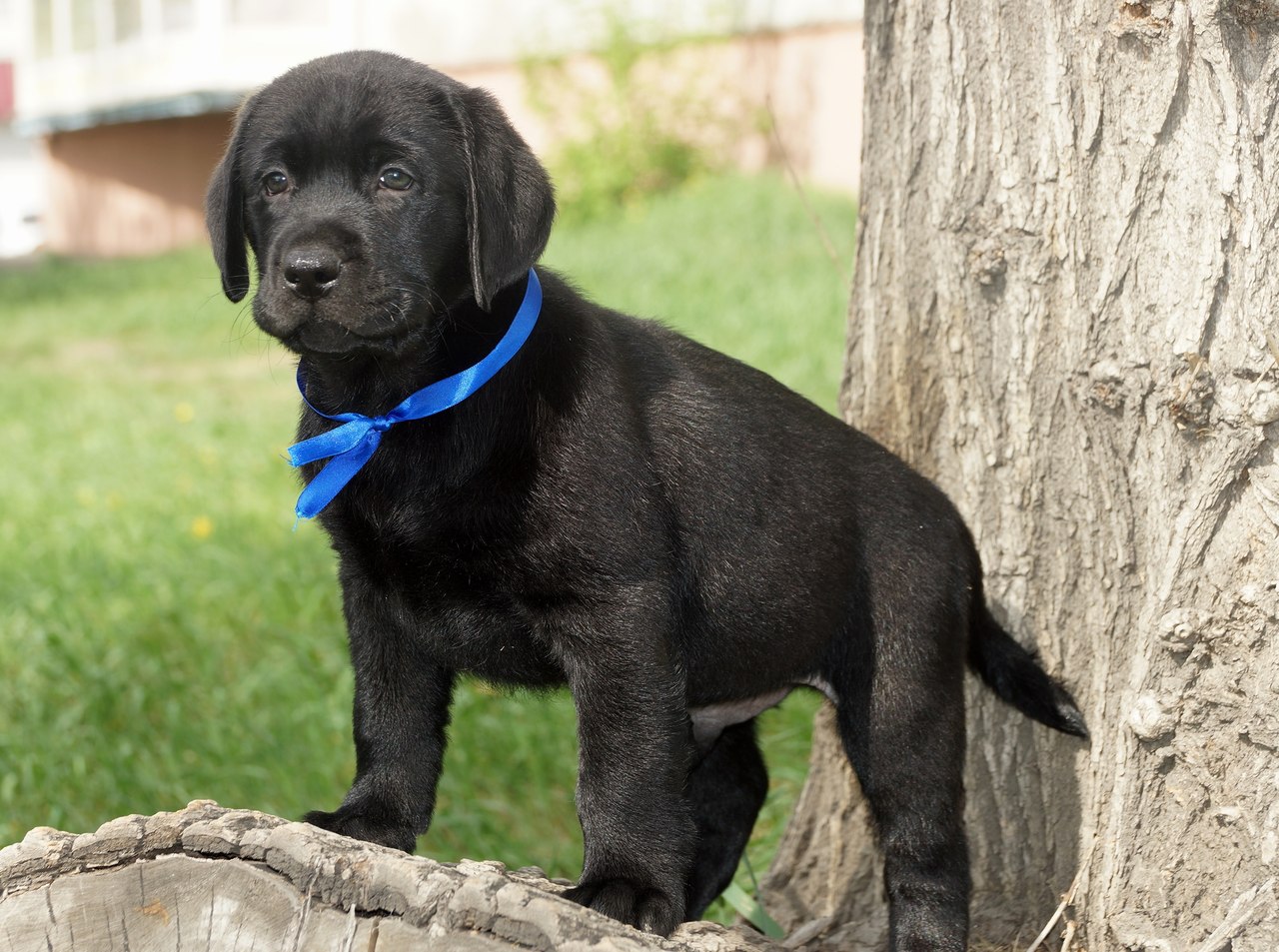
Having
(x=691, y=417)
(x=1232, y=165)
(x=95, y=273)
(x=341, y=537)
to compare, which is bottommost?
(x=95, y=273)

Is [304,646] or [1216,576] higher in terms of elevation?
[1216,576]

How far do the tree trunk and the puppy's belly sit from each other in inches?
13.8

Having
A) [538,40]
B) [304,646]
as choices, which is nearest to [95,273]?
[538,40]

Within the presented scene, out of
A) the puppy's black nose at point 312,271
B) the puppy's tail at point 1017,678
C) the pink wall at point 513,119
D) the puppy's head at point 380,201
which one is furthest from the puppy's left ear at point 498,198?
the pink wall at point 513,119

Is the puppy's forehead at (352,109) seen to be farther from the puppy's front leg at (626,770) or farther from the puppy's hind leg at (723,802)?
the puppy's hind leg at (723,802)

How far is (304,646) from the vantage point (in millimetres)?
4926

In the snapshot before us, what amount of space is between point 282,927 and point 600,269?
9812 millimetres

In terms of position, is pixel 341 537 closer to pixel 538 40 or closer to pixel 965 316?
pixel 965 316

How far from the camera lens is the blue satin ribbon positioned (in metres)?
2.46

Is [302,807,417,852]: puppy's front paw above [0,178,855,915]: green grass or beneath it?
above

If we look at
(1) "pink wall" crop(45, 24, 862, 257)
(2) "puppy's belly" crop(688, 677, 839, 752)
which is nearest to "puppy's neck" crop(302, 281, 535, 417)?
(2) "puppy's belly" crop(688, 677, 839, 752)

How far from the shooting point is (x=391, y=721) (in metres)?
2.72

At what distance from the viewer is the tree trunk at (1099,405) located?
8.15ft

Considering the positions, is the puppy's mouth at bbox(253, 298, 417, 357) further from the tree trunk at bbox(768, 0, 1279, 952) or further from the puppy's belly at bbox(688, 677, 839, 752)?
the tree trunk at bbox(768, 0, 1279, 952)
